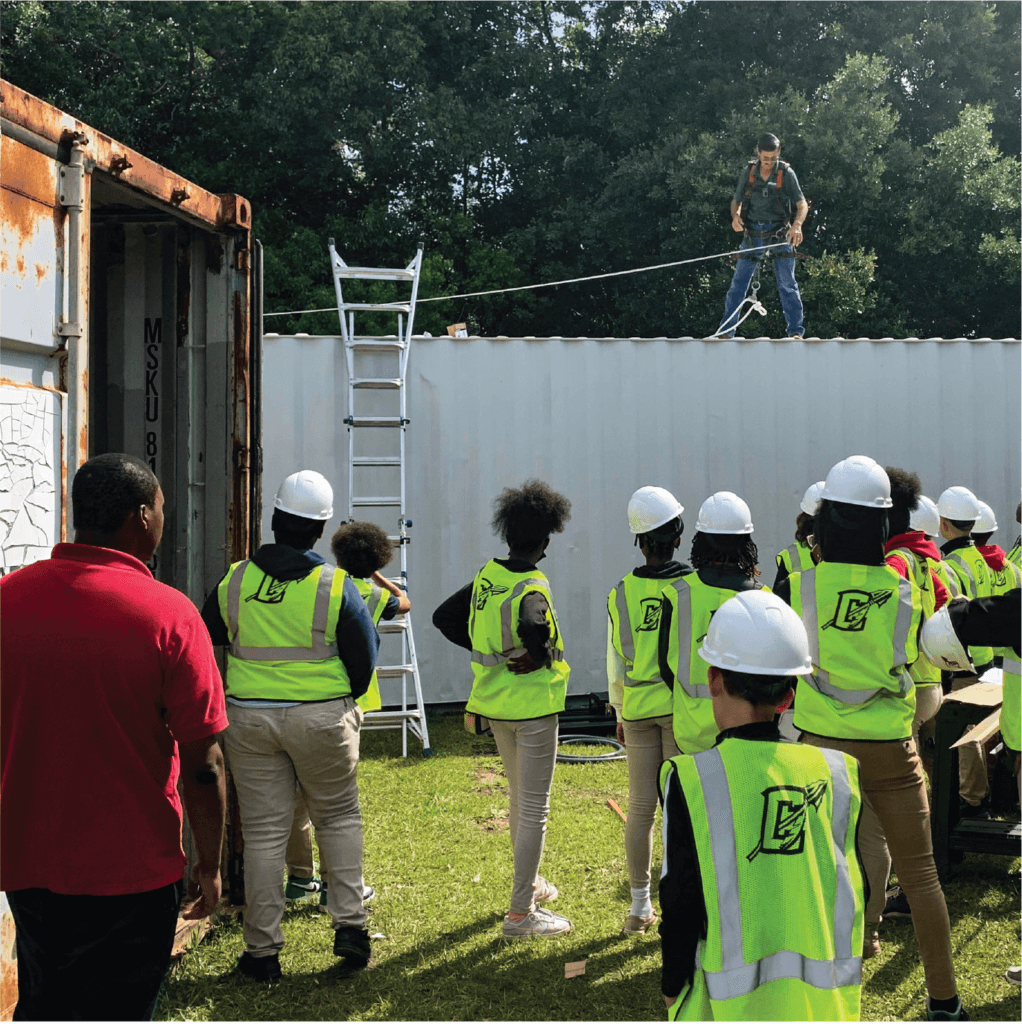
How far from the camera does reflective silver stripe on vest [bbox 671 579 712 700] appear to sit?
428cm

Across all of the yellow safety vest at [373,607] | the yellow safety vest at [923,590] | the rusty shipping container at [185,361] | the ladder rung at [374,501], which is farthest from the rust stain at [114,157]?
the yellow safety vest at [923,590]

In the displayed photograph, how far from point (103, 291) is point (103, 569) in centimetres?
276

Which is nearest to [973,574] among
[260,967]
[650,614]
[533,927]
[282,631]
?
[650,614]

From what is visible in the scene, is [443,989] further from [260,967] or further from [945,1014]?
[945,1014]

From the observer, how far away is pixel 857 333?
19.8 meters

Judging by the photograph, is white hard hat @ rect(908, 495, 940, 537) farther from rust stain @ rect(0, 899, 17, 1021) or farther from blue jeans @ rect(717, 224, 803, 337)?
rust stain @ rect(0, 899, 17, 1021)

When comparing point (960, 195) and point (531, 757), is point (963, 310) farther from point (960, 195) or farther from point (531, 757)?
point (531, 757)

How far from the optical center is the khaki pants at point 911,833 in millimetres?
3795

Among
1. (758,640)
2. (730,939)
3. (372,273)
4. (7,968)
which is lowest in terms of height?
(7,968)

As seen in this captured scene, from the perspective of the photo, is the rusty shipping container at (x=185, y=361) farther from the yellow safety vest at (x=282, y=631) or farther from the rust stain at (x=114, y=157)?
the yellow safety vest at (x=282, y=631)

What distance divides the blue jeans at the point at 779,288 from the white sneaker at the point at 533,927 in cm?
722

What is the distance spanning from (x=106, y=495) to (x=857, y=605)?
2615 mm

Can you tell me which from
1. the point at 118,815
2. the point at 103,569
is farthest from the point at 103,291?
the point at 118,815

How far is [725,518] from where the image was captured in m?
4.33
